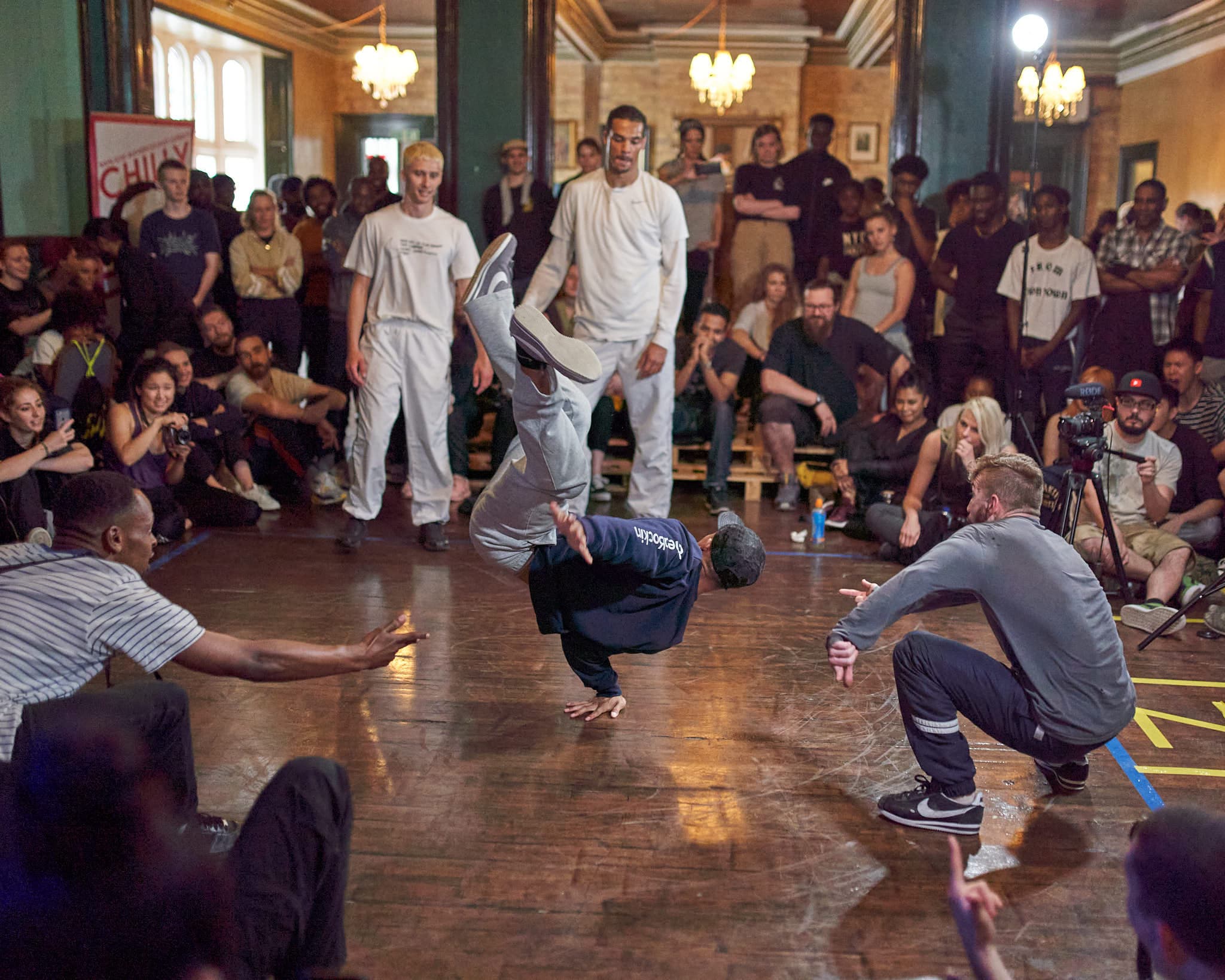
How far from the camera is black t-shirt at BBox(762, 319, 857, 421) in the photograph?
257 inches

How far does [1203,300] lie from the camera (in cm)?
648

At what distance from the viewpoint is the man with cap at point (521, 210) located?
23.2ft

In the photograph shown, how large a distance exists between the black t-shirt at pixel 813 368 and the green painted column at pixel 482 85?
2308 mm

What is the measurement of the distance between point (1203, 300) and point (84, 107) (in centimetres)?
687

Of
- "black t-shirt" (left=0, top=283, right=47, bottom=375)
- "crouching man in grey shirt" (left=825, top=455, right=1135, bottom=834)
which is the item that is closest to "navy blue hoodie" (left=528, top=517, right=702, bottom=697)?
"crouching man in grey shirt" (left=825, top=455, right=1135, bottom=834)

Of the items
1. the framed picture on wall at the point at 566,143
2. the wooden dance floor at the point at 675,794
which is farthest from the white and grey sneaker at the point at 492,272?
the framed picture on wall at the point at 566,143

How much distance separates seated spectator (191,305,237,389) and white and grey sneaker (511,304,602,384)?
366 centimetres

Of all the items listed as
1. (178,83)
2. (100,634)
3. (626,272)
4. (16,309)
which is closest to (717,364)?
(626,272)

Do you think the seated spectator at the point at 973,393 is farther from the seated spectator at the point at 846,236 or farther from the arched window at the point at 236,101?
the arched window at the point at 236,101

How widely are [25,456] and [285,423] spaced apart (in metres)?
1.65

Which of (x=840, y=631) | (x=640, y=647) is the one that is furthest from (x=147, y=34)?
(x=840, y=631)

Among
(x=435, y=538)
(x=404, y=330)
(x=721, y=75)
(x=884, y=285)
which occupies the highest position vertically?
(x=721, y=75)

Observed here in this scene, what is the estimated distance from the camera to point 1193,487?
17.3ft

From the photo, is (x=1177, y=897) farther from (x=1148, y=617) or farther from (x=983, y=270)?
(x=983, y=270)
